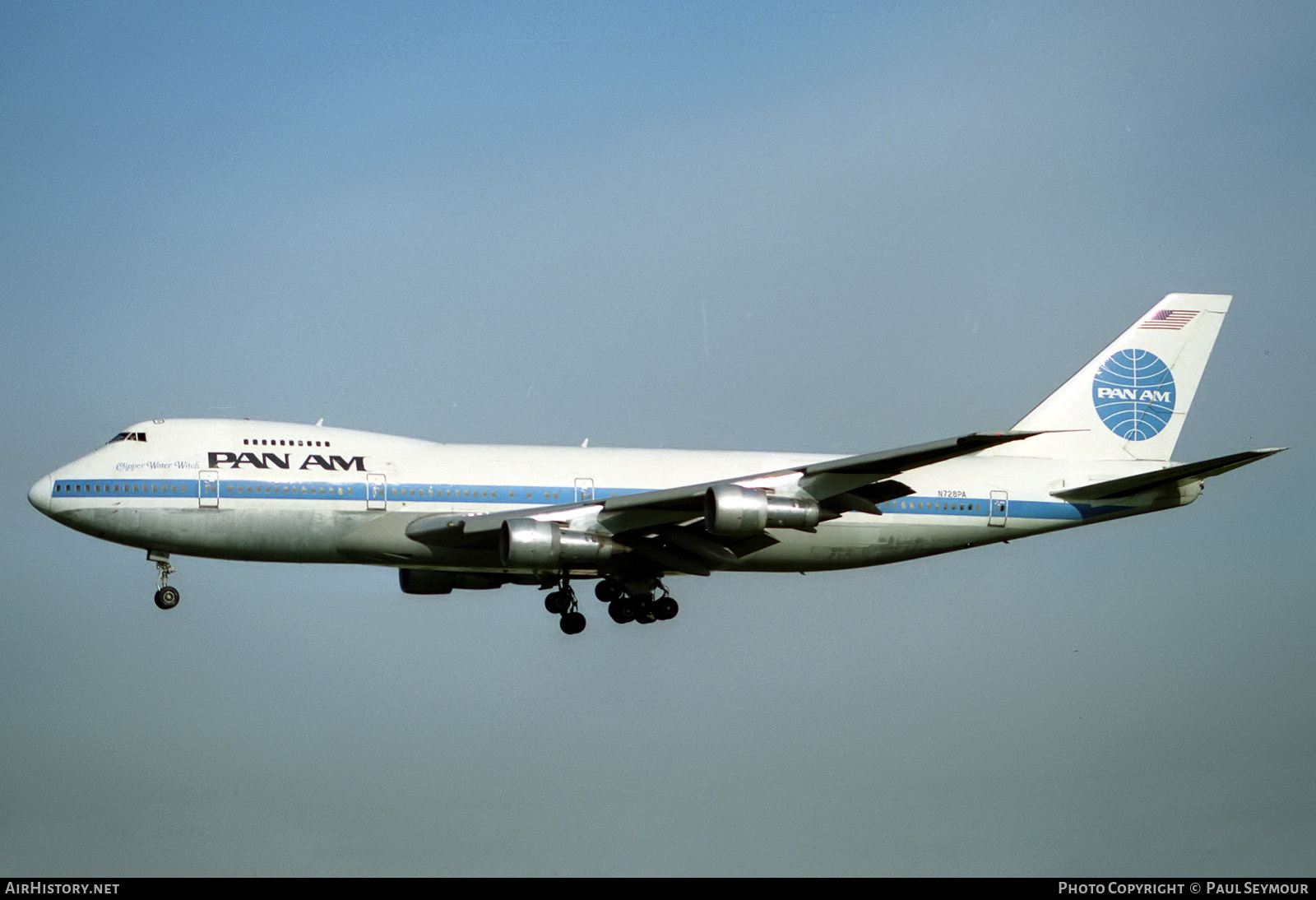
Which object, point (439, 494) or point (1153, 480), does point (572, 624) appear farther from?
→ point (1153, 480)

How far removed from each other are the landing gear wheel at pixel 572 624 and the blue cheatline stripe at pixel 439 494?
3898 millimetres

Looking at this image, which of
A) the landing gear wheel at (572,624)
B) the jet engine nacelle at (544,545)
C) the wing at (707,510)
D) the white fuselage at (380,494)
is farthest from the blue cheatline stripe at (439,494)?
the landing gear wheel at (572,624)

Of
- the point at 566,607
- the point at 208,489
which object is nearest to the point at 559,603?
the point at 566,607

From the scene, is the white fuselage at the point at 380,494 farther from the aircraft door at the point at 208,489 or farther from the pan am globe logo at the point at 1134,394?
the pan am globe logo at the point at 1134,394

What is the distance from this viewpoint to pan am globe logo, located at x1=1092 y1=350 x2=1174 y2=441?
2056 inches

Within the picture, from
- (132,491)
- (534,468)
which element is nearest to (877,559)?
(534,468)

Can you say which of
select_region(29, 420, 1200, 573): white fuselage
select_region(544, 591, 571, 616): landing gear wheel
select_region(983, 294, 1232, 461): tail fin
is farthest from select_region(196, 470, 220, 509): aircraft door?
select_region(983, 294, 1232, 461): tail fin

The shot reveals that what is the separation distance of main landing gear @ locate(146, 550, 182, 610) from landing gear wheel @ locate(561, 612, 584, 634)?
10.7 meters

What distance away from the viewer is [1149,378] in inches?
2087

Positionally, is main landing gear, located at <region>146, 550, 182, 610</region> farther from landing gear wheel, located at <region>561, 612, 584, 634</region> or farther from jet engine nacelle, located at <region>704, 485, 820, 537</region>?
jet engine nacelle, located at <region>704, 485, 820, 537</region>

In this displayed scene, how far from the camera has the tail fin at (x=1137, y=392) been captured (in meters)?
51.6
